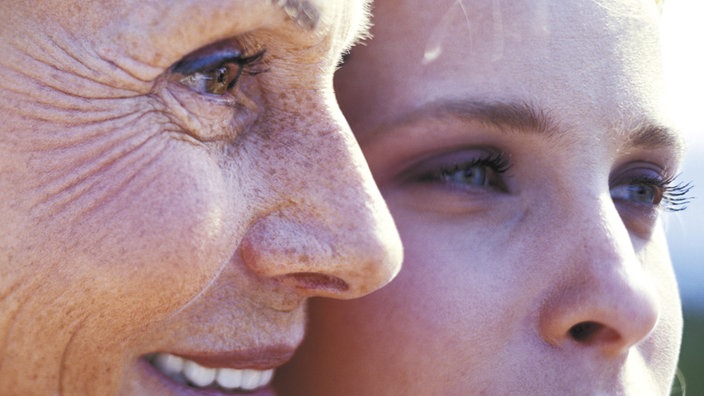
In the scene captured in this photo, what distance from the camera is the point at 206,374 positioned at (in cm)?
174

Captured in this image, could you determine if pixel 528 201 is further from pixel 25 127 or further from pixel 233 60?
pixel 25 127

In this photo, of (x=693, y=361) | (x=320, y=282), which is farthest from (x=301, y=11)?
(x=693, y=361)

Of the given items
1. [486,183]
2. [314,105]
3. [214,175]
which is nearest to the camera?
[214,175]

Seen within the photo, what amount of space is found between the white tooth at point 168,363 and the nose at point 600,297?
87 centimetres

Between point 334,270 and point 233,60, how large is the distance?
37 cm

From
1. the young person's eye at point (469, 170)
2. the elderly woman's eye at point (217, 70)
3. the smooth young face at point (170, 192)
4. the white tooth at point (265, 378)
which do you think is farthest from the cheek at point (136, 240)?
the young person's eye at point (469, 170)

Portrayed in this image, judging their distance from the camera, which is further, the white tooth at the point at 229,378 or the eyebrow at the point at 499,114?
the eyebrow at the point at 499,114

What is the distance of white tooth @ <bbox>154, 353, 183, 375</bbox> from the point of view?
65.9 inches

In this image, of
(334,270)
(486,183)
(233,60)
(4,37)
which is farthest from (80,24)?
(486,183)

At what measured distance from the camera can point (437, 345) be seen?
2.22 meters

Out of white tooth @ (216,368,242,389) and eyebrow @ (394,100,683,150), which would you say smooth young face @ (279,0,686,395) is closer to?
eyebrow @ (394,100,683,150)

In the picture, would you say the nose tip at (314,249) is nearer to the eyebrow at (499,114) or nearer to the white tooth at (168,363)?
the white tooth at (168,363)

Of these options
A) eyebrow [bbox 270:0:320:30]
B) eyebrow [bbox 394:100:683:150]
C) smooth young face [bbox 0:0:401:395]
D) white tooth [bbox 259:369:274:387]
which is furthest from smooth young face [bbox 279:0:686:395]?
eyebrow [bbox 270:0:320:30]

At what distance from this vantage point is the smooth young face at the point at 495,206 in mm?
2221
